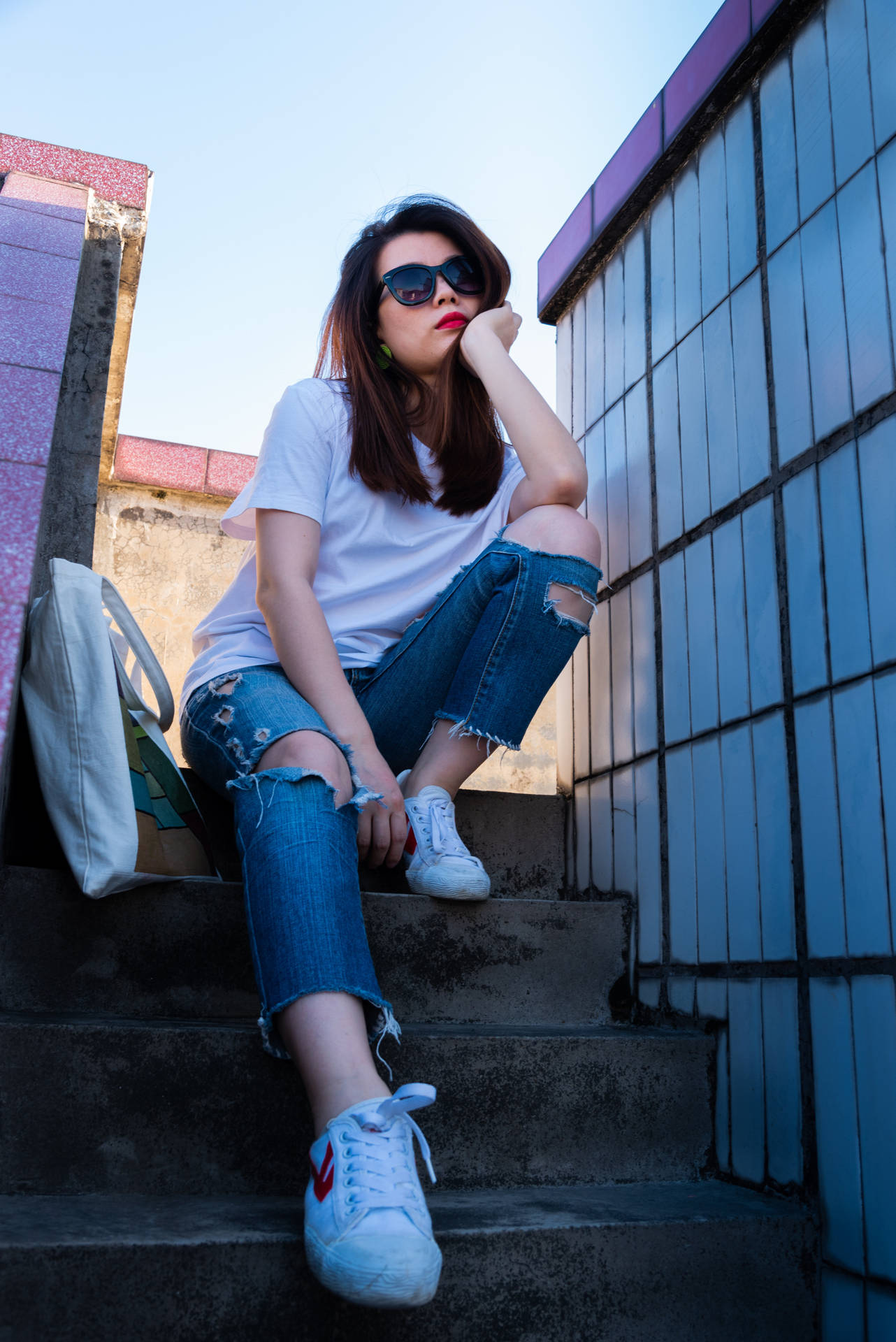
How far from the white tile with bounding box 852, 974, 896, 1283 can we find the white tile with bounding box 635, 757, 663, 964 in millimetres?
471

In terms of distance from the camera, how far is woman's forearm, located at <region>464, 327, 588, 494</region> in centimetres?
170

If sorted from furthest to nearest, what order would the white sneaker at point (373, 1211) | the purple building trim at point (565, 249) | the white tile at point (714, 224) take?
1. the purple building trim at point (565, 249)
2. the white tile at point (714, 224)
3. the white sneaker at point (373, 1211)

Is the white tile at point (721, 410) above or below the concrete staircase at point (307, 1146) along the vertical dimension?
above

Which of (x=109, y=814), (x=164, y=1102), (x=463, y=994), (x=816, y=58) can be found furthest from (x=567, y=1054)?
(x=816, y=58)

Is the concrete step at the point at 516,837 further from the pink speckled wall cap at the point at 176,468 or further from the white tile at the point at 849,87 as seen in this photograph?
the pink speckled wall cap at the point at 176,468

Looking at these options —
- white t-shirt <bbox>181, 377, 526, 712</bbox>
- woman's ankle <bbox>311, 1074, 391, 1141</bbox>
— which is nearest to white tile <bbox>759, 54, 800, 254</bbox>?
white t-shirt <bbox>181, 377, 526, 712</bbox>

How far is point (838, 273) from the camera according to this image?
4.46 ft

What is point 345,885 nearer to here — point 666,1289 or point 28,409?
point 666,1289

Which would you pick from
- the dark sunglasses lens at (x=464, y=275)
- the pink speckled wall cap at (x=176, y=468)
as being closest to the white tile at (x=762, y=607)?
the dark sunglasses lens at (x=464, y=275)

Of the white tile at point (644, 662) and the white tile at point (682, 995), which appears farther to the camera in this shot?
the white tile at point (644, 662)

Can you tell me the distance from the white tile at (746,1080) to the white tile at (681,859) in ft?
0.44

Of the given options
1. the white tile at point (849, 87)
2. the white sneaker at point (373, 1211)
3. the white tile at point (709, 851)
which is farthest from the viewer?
the white tile at point (709, 851)

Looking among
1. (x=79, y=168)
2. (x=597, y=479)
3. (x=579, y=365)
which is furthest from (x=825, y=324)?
(x=79, y=168)

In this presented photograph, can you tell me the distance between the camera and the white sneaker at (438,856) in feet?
4.96
